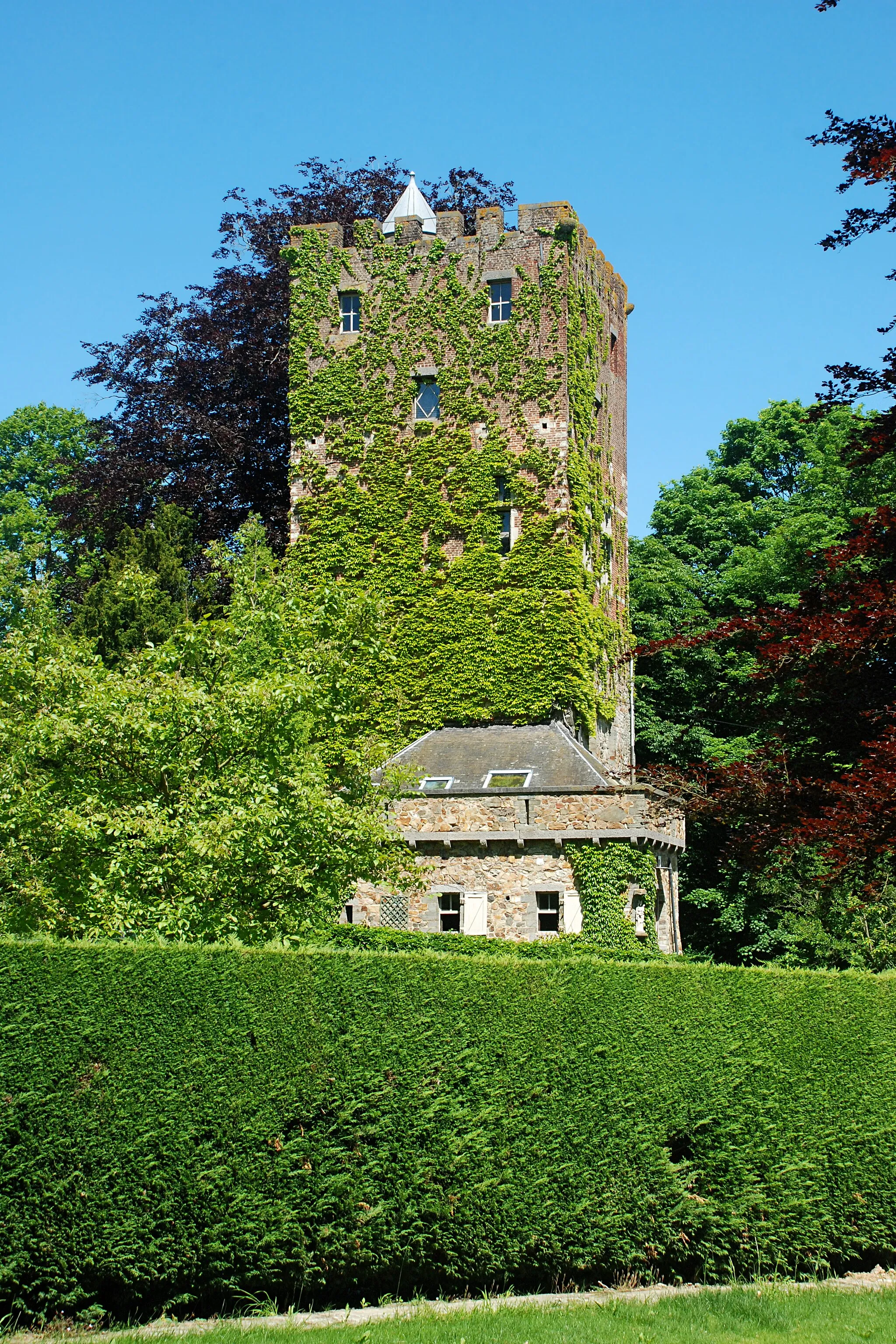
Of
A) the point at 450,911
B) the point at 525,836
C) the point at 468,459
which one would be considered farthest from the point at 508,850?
the point at 468,459

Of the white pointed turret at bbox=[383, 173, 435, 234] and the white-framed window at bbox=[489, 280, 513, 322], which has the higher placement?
the white pointed turret at bbox=[383, 173, 435, 234]

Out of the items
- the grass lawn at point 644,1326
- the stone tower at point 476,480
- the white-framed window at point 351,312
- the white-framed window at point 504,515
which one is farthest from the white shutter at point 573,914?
the white-framed window at point 351,312

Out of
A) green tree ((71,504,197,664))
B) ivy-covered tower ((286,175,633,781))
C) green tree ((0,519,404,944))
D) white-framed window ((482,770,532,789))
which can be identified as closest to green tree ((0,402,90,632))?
green tree ((71,504,197,664))

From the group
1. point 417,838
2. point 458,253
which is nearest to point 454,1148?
point 417,838

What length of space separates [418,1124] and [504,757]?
1821 centimetres

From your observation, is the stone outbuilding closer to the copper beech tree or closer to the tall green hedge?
the copper beech tree

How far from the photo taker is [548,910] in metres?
26.4

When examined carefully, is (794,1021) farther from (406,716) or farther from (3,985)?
(406,716)

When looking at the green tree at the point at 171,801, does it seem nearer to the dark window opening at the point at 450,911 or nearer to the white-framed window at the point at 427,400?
the dark window opening at the point at 450,911

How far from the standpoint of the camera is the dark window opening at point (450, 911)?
26766 mm

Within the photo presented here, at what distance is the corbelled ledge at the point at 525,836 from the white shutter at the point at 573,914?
110 centimetres

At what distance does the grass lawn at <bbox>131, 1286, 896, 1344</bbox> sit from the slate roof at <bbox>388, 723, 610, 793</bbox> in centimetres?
1592

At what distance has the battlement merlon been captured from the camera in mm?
33094

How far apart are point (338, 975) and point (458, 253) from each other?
1024 inches
